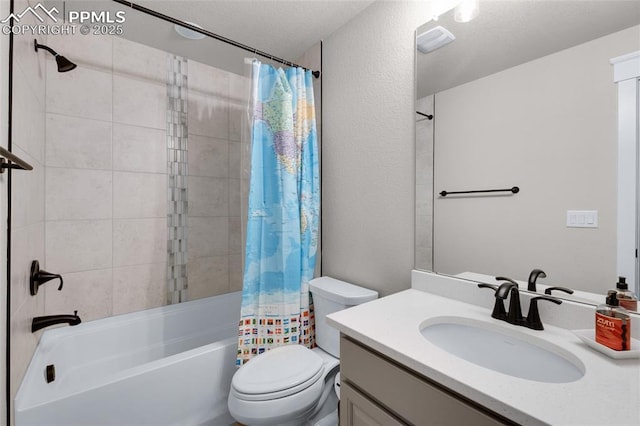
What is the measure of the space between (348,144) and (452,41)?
71 centimetres

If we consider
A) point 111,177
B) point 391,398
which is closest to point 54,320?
point 111,177

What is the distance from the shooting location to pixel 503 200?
109 cm

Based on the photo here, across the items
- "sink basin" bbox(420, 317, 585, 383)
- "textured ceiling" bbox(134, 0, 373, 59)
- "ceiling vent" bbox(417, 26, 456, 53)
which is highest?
"textured ceiling" bbox(134, 0, 373, 59)

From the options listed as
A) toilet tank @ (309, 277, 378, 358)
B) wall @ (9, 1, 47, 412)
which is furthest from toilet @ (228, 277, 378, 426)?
wall @ (9, 1, 47, 412)

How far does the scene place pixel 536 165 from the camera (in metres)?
0.99

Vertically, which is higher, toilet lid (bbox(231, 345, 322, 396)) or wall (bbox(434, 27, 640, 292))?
wall (bbox(434, 27, 640, 292))

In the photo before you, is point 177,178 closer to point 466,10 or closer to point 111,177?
point 111,177

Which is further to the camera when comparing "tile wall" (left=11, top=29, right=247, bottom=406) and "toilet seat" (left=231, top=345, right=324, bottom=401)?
"tile wall" (left=11, top=29, right=247, bottom=406)

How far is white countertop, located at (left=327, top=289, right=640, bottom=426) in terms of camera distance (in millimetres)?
534

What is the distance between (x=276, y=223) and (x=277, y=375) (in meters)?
0.78

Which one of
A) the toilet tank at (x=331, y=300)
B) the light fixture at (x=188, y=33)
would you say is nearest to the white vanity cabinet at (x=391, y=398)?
the toilet tank at (x=331, y=300)

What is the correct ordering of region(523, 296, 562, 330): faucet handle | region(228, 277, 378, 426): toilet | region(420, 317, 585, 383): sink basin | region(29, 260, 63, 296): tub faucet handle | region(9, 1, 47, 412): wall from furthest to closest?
region(29, 260, 63, 296): tub faucet handle, region(228, 277, 378, 426): toilet, region(9, 1, 47, 412): wall, region(523, 296, 562, 330): faucet handle, region(420, 317, 585, 383): sink basin

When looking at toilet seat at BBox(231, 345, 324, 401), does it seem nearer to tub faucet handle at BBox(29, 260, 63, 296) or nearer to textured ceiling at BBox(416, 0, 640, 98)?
tub faucet handle at BBox(29, 260, 63, 296)

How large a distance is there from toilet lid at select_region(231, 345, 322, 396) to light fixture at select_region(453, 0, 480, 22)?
5.58 feet
